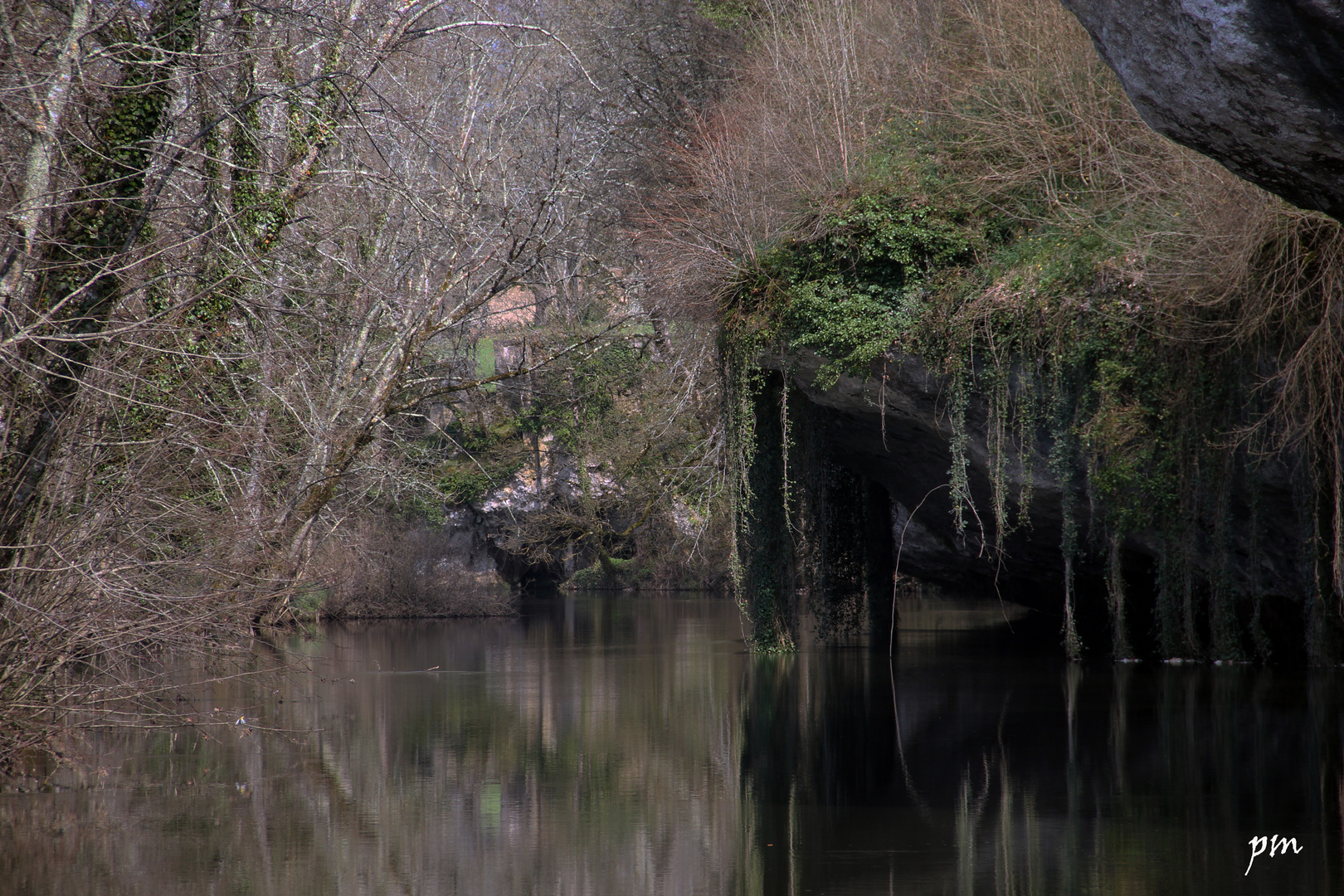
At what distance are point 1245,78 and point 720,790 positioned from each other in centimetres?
520

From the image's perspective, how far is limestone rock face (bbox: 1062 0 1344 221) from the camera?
5109mm

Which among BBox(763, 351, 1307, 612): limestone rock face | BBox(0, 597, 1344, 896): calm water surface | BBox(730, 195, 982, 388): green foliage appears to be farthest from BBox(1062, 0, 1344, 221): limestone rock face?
BBox(730, 195, 982, 388): green foliage

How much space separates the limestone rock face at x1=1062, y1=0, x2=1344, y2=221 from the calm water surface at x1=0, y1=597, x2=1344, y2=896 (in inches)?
134

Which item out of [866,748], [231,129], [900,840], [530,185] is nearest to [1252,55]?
[900,840]

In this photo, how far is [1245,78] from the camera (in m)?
5.35

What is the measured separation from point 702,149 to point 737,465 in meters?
5.29

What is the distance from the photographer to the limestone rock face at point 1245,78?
5.11 m

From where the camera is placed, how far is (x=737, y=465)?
15.5 meters

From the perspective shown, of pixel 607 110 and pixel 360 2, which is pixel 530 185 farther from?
pixel 360 2

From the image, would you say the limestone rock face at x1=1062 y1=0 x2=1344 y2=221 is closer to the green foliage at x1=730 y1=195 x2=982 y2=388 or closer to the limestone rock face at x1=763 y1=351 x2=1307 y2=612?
Answer: the limestone rock face at x1=763 y1=351 x2=1307 y2=612

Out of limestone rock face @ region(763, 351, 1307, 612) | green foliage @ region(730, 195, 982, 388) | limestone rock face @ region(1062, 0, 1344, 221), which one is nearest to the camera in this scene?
limestone rock face @ region(1062, 0, 1344, 221)
